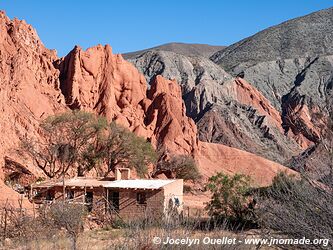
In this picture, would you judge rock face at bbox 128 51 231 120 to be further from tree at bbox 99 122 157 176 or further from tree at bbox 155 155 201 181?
tree at bbox 99 122 157 176

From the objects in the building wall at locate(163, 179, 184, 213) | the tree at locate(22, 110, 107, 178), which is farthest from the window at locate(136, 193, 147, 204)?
the tree at locate(22, 110, 107, 178)

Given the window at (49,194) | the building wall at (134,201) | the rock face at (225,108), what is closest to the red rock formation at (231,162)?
the rock face at (225,108)

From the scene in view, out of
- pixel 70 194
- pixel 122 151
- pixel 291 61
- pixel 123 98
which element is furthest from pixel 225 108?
pixel 70 194

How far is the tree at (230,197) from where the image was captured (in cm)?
2698

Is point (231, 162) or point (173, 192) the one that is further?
point (231, 162)

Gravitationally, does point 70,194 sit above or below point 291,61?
below

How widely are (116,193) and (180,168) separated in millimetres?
23837

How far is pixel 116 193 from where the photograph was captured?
3014cm

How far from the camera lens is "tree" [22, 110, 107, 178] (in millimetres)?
38438

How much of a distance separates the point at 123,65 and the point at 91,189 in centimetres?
3587

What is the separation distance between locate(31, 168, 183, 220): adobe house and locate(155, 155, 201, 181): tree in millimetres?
19785

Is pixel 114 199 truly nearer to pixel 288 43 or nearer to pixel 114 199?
pixel 114 199

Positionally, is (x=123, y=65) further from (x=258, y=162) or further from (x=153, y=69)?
(x=153, y=69)

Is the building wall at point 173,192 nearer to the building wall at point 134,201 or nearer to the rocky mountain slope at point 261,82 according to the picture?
the building wall at point 134,201
